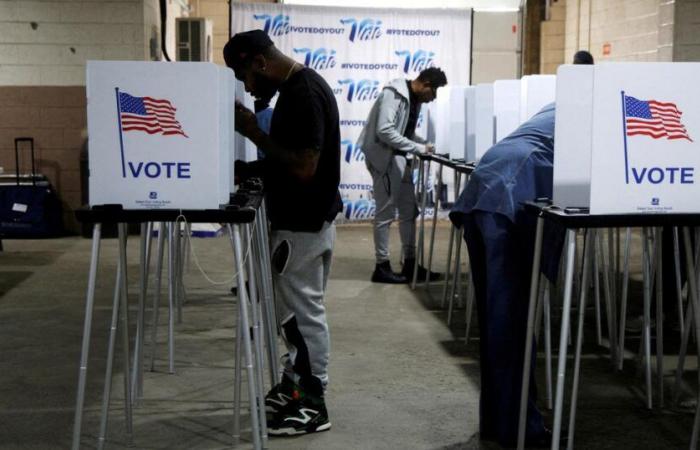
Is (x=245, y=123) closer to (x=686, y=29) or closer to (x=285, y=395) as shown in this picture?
(x=285, y=395)

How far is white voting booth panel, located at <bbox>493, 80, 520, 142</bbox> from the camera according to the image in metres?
5.39

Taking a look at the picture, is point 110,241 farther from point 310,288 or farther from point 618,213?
point 618,213

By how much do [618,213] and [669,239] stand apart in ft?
8.60

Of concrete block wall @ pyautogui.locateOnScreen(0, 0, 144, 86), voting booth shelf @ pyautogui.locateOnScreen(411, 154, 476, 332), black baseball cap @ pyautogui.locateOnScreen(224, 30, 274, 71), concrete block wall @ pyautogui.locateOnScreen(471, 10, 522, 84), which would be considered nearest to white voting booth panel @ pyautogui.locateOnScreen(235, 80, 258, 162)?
black baseball cap @ pyautogui.locateOnScreen(224, 30, 274, 71)

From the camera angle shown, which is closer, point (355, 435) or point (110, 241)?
point (355, 435)

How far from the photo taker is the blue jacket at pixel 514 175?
3285 millimetres

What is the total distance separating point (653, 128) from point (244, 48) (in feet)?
4.47

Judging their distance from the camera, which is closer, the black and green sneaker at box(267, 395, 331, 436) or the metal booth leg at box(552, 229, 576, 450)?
the metal booth leg at box(552, 229, 576, 450)

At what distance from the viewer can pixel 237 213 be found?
2.98 metres

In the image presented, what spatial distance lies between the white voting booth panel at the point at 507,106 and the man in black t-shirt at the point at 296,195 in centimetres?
210

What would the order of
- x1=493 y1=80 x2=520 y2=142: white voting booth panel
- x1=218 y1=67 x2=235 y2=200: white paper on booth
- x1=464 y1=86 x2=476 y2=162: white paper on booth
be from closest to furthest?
x1=218 y1=67 x2=235 y2=200: white paper on booth
x1=493 y1=80 x2=520 y2=142: white voting booth panel
x1=464 y1=86 x2=476 y2=162: white paper on booth

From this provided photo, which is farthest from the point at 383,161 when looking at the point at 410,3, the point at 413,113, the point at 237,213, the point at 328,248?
the point at 410,3

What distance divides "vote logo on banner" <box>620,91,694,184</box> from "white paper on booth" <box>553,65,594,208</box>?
16 centimetres

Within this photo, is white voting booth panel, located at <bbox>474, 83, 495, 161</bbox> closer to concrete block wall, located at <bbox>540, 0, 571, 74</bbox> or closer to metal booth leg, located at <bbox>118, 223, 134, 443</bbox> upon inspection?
metal booth leg, located at <bbox>118, 223, 134, 443</bbox>
